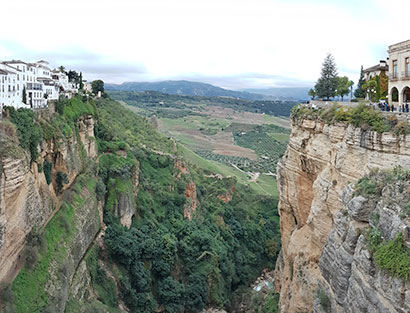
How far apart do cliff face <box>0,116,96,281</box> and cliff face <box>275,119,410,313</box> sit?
60.3 ft

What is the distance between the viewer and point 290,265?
29891mm

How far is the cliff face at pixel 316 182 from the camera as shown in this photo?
1869 cm

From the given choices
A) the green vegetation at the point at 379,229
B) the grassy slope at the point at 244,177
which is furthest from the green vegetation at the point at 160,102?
the green vegetation at the point at 379,229

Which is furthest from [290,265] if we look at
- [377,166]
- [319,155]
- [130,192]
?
[130,192]

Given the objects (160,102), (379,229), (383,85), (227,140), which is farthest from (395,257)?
(160,102)

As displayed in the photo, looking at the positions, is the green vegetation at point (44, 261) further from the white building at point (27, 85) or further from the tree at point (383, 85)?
the tree at point (383, 85)

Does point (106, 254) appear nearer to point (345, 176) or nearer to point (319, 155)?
point (319, 155)

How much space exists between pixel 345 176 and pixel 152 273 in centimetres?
2926

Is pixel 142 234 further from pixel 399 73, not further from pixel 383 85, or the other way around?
pixel 399 73

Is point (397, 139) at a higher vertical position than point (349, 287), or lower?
higher

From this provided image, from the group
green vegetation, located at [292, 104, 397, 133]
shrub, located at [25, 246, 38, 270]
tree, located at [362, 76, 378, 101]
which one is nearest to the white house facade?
tree, located at [362, 76, 378, 101]

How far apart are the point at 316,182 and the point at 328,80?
12751 mm

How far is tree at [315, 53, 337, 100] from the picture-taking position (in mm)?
34219

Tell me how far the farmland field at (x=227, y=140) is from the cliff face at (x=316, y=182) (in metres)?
46.2
